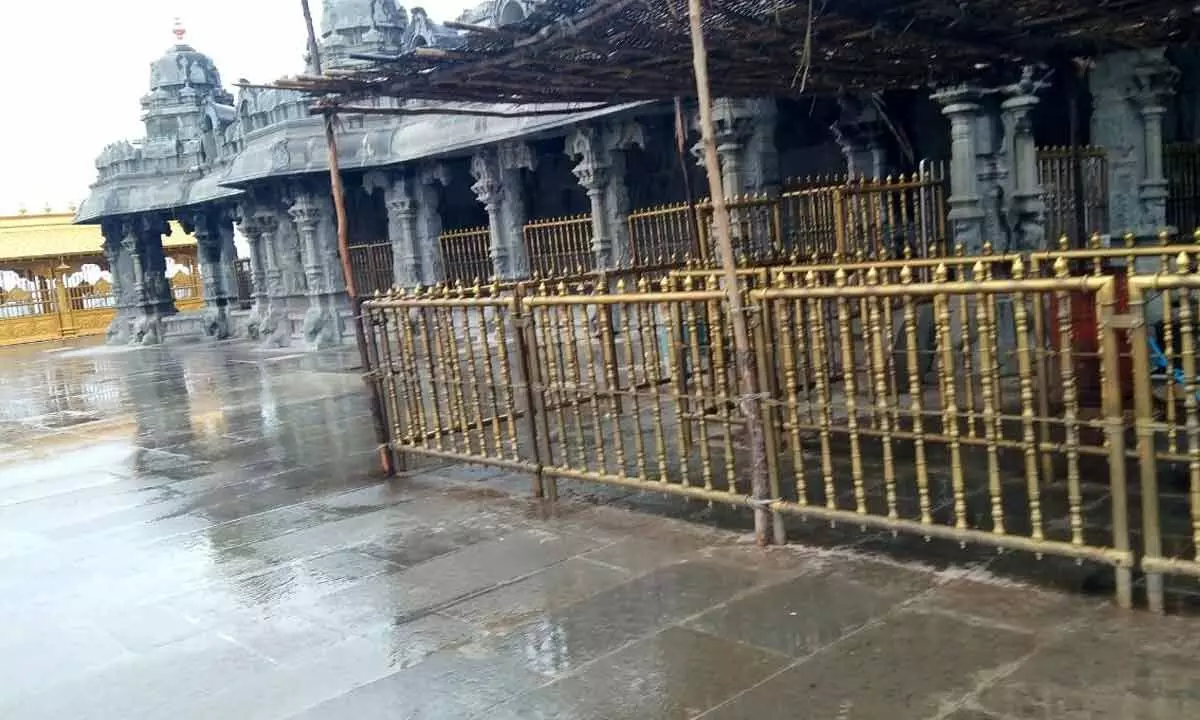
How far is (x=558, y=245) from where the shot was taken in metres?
16.3

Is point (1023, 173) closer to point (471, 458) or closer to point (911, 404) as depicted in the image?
point (911, 404)

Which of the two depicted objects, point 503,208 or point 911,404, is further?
point 503,208

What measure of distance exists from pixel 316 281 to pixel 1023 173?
13.0 meters

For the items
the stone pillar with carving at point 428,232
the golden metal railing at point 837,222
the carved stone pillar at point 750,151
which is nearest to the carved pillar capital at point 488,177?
the stone pillar with carving at point 428,232

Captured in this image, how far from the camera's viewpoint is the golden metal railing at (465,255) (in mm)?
18188

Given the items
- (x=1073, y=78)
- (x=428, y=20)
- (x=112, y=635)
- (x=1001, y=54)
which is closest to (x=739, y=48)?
(x=1001, y=54)

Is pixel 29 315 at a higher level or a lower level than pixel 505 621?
higher

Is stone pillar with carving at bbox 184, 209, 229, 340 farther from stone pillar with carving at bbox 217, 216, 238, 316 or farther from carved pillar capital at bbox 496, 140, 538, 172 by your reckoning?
carved pillar capital at bbox 496, 140, 538, 172

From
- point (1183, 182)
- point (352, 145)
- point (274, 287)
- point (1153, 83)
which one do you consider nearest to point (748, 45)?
point (1153, 83)

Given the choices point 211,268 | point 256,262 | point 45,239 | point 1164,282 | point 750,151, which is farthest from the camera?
point 45,239

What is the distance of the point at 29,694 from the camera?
379 centimetres

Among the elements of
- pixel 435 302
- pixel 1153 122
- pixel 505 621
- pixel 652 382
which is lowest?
pixel 505 621

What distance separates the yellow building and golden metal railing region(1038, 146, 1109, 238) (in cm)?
2943

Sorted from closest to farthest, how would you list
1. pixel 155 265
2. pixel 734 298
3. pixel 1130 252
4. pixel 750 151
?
pixel 734 298
pixel 1130 252
pixel 750 151
pixel 155 265
